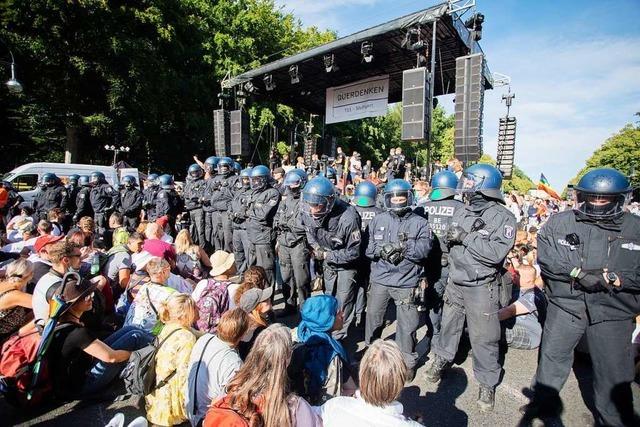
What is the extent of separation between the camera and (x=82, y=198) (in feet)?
30.7

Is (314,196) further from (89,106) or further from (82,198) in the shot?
(89,106)

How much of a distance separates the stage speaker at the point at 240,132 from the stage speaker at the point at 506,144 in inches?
448

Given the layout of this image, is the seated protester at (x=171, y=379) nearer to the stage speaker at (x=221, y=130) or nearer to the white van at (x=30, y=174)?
the white van at (x=30, y=174)

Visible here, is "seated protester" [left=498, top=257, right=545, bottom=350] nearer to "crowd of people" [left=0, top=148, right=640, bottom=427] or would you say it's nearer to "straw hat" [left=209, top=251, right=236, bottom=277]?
"crowd of people" [left=0, top=148, right=640, bottom=427]

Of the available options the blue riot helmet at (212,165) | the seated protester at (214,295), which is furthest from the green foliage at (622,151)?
the seated protester at (214,295)

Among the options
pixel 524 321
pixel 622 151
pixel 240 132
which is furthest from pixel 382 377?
pixel 622 151

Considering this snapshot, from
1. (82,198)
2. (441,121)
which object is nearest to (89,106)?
(82,198)

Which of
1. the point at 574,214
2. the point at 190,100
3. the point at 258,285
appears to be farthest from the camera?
the point at 190,100

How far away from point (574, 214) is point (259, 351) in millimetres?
2677

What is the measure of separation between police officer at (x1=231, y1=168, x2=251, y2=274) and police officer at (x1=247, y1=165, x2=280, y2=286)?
22cm

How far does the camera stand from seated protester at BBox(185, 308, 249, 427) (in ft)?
8.15

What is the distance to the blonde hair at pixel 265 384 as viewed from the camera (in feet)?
5.87

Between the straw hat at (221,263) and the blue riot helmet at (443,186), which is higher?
the blue riot helmet at (443,186)

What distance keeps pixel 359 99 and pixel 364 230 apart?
41.4 feet
